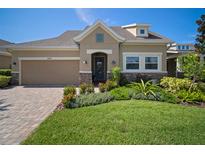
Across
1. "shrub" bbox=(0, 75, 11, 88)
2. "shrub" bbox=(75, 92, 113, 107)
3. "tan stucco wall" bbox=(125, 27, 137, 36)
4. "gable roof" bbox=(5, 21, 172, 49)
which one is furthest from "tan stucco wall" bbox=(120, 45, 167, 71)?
"shrub" bbox=(0, 75, 11, 88)

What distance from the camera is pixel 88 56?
571 inches

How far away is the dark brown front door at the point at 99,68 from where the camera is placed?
17078 millimetres

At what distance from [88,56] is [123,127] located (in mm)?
10458

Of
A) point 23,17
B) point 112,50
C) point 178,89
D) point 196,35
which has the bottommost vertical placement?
point 178,89

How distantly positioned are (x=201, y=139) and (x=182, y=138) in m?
0.49

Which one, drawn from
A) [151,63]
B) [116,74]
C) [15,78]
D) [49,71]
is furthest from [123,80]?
[15,78]

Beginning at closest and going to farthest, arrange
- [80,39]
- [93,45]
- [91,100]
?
1. [91,100]
2. [80,39]
3. [93,45]

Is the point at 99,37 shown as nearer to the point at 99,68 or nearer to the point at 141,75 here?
the point at 99,68

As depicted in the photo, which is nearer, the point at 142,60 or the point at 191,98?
the point at 191,98

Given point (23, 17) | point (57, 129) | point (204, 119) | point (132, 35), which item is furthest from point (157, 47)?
point (57, 129)

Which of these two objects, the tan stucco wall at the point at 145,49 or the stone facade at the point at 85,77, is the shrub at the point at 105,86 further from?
the tan stucco wall at the point at 145,49

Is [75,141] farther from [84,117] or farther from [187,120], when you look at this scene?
[187,120]
